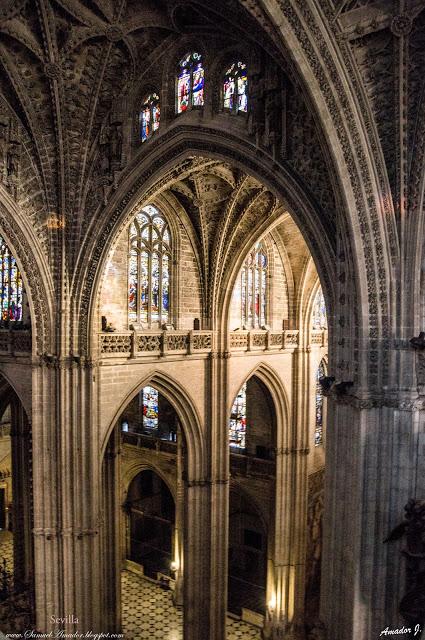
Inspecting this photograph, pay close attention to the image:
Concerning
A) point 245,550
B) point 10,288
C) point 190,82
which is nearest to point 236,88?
point 190,82

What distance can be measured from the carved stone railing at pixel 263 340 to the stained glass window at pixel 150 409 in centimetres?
522

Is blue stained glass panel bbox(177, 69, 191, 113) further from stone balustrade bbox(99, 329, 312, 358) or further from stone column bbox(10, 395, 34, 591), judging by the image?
stone column bbox(10, 395, 34, 591)

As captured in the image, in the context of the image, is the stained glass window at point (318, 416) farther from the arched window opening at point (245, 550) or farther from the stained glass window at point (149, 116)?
the stained glass window at point (149, 116)

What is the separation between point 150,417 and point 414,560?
15409 mm

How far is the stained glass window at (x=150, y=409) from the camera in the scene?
21.9 meters

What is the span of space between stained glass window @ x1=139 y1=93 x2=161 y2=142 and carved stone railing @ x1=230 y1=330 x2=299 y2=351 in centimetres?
727

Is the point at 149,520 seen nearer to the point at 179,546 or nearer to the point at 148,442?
the point at 179,546

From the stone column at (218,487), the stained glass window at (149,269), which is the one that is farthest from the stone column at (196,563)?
the stained glass window at (149,269)

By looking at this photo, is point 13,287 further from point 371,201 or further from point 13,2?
point 371,201

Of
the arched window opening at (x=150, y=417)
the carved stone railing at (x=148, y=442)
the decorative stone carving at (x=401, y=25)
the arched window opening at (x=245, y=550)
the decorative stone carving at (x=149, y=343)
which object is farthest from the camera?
the arched window opening at (x=245, y=550)

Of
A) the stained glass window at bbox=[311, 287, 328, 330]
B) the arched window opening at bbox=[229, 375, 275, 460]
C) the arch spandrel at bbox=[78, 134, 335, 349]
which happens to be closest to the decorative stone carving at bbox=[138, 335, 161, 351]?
the arch spandrel at bbox=[78, 134, 335, 349]

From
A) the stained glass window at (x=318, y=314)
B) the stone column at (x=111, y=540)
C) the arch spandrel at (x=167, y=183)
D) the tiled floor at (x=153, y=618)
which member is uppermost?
the arch spandrel at (x=167, y=183)

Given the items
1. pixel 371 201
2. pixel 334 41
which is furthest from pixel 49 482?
pixel 334 41

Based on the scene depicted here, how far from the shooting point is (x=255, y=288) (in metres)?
19.6
